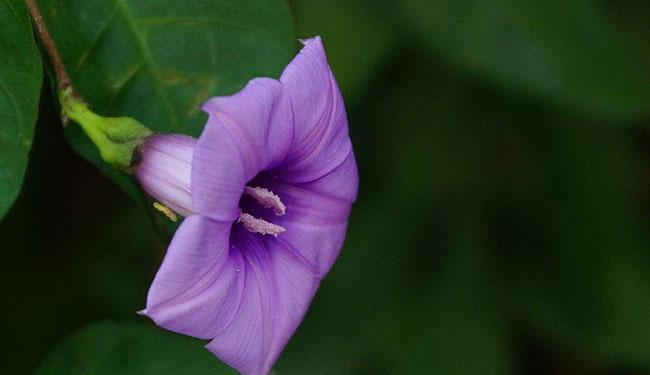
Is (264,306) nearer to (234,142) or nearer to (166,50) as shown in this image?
(234,142)

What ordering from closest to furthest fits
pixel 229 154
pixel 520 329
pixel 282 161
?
1. pixel 229 154
2. pixel 282 161
3. pixel 520 329

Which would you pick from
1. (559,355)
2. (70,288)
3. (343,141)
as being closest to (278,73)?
(343,141)

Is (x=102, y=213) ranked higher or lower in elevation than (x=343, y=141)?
lower

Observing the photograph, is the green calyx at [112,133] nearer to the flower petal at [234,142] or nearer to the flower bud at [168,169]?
the flower bud at [168,169]

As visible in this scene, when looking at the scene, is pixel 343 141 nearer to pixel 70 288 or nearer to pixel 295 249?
pixel 295 249

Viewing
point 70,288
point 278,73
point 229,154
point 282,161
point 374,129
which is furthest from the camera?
point 374,129

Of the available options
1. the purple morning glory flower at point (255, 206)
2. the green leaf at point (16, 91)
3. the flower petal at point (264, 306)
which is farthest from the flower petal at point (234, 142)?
the green leaf at point (16, 91)
